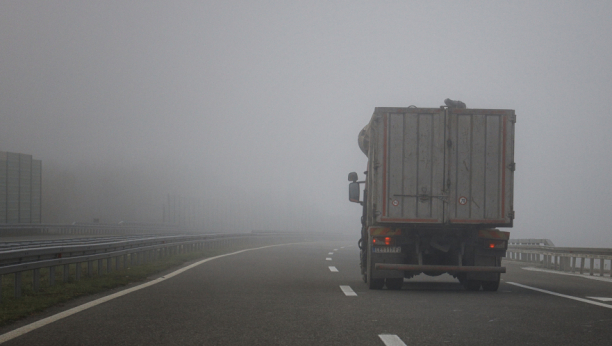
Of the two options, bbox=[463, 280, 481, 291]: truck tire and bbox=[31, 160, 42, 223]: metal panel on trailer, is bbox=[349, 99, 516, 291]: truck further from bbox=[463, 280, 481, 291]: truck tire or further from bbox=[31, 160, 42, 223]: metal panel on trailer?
bbox=[31, 160, 42, 223]: metal panel on trailer

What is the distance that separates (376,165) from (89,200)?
112 m

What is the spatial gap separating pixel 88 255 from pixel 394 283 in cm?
583

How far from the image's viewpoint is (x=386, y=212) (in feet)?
35.8

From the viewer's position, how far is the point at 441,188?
11.0 meters

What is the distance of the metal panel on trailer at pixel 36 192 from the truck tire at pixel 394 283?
39.5 meters

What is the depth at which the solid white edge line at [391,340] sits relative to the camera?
5.72 metres

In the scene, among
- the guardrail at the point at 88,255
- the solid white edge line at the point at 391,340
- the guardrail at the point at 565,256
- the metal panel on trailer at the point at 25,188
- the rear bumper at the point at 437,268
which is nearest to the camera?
the solid white edge line at the point at 391,340

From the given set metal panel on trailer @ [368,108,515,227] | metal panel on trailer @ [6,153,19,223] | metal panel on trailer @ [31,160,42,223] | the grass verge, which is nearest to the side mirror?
metal panel on trailer @ [368,108,515,227]

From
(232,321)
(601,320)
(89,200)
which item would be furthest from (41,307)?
(89,200)

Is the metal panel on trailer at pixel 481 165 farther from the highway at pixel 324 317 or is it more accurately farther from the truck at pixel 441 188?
the highway at pixel 324 317

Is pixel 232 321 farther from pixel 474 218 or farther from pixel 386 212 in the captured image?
pixel 474 218

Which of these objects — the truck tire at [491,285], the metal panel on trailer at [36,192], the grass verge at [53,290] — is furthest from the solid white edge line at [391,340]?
the metal panel on trailer at [36,192]

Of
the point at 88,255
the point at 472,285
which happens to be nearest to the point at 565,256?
the point at 472,285

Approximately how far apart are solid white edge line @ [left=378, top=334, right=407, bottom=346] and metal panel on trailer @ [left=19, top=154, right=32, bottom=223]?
42440mm
